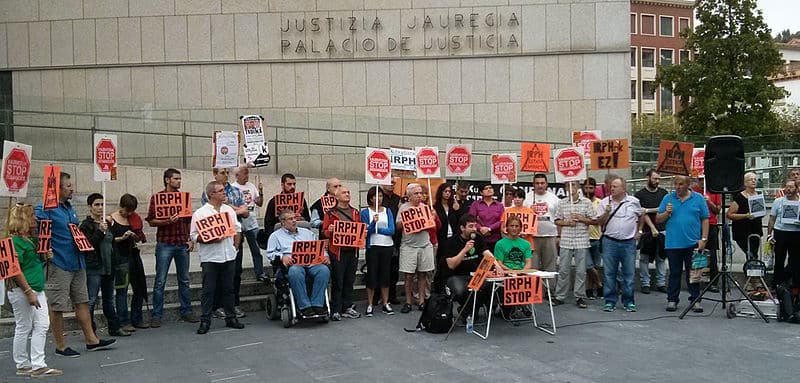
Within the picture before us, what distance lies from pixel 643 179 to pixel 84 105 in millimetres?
14336

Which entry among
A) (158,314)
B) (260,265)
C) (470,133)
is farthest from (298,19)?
(158,314)

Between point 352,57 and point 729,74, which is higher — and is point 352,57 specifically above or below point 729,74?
below

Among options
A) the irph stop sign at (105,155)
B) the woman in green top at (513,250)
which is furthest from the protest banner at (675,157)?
the irph stop sign at (105,155)

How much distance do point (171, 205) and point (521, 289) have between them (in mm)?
4776

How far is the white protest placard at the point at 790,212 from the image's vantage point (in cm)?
1108

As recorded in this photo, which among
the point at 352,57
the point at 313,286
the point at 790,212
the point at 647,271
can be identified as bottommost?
the point at 647,271

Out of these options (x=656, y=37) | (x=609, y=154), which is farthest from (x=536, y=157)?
(x=656, y=37)

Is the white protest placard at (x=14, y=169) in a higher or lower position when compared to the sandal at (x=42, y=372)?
higher

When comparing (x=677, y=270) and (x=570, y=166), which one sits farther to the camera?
(x=570, y=166)

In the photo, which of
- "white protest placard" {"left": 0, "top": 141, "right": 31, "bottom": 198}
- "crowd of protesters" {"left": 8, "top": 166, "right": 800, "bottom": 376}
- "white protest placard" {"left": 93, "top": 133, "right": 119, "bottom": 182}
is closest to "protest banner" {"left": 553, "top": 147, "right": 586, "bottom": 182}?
"crowd of protesters" {"left": 8, "top": 166, "right": 800, "bottom": 376}

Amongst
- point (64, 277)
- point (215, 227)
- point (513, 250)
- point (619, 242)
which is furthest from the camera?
point (619, 242)

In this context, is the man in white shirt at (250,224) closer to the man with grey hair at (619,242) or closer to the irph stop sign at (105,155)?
the irph stop sign at (105,155)

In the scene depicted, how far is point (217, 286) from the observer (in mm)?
10719

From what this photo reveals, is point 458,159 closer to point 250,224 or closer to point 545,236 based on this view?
point 545,236
